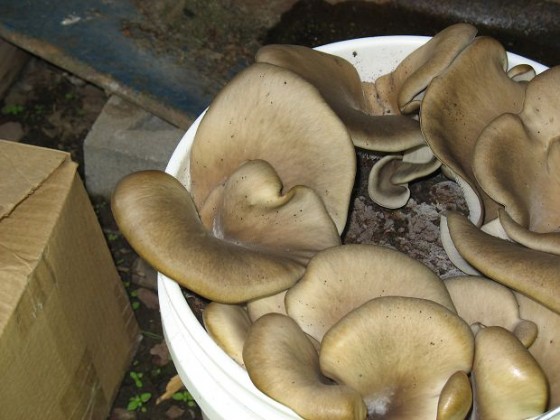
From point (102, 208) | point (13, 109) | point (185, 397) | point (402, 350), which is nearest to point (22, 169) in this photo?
point (402, 350)

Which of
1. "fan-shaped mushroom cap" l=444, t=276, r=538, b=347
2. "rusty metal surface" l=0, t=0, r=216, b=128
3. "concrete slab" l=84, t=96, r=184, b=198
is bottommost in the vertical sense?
"concrete slab" l=84, t=96, r=184, b=198

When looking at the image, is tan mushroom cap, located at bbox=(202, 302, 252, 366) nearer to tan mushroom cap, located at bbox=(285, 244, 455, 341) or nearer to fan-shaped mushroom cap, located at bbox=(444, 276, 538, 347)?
tan mushroom cap, located at bbox=(285, 244, 455, 341)

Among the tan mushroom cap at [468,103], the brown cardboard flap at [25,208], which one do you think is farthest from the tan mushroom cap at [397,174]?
the brown cardboard flap at [25,208]

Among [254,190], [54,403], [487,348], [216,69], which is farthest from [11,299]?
[216,69]

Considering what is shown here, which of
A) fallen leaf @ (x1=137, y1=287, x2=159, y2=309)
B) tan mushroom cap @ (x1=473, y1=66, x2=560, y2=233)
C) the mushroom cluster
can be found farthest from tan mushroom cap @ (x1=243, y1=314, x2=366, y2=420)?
fallen leaf @ (x1=137, y1=287, x2=159, y2=309)

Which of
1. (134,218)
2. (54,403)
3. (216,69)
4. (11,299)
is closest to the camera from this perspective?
(134,218)

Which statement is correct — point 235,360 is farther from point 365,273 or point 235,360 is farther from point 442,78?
point 442,78
